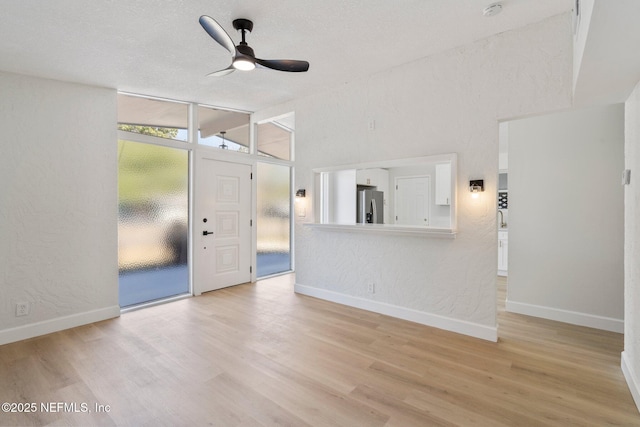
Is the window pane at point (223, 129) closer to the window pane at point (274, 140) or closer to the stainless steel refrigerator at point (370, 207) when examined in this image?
the window pane at point (274, 140)

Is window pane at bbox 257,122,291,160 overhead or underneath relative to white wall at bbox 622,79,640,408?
overhead

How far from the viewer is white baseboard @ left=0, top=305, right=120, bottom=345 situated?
3115 millimetres

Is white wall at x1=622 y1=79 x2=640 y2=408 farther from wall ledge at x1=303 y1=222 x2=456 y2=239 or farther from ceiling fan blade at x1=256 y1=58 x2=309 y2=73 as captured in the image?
ceiling fan blade at x1=256 y1=58 x2=309 y2=73

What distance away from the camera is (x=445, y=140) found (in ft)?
10.9

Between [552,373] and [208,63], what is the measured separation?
4411 mm

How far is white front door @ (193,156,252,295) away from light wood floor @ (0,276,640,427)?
1.26 meters

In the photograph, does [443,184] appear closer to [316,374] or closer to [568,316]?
[568,316]

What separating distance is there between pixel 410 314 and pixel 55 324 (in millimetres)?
4070

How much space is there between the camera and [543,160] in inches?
143

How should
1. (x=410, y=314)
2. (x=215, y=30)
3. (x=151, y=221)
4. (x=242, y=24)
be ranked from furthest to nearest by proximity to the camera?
(x=151, y=221) < (x=410, y=314) < (x=242, y=24) < (x=215, y=30)

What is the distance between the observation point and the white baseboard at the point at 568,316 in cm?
323

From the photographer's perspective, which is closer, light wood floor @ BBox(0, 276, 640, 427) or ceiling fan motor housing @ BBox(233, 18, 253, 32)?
light wood floor @ BBox(0, 276, 640, 427)

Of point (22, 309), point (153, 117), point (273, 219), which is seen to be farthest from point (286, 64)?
point (22, 309)

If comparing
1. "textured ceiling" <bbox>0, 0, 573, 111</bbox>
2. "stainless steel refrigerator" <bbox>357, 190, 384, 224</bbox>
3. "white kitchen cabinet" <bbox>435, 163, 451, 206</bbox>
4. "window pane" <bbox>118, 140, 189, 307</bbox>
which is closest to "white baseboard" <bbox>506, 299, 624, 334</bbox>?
"white kitchen cabinet" <bbox>435, 163, 451, 206</bbox>
